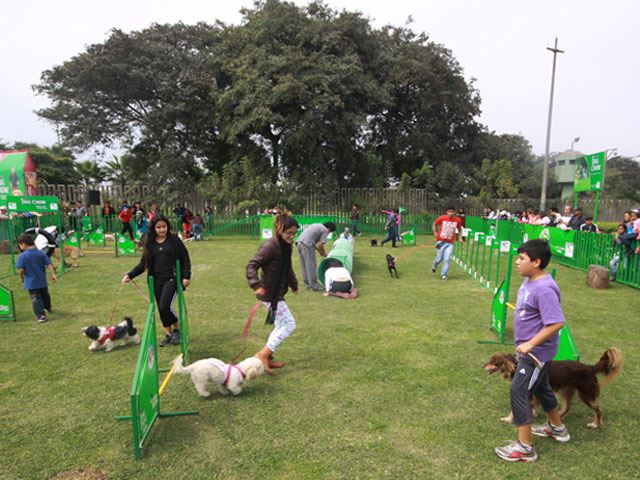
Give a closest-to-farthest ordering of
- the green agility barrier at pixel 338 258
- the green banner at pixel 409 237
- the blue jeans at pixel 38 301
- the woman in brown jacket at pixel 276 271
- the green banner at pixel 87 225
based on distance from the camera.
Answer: the woman in brown jacket at pixel 276 271 < the blue jeans at pixel 38 301 < the green agility barrier at pixel 338 258 < the green banner at pixel 409 237 < the green banner at pixel 87 225

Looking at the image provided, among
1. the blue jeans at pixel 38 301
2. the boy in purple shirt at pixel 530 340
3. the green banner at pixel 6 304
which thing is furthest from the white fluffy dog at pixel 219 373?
the green banner at pixel 6 304

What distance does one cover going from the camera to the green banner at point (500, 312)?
18.5 feet

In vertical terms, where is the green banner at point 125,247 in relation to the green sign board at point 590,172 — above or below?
below

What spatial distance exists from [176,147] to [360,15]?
50.4ft

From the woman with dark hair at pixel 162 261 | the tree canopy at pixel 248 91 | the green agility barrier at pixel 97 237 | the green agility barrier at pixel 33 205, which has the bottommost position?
the green agility barrier at pixel 97 237

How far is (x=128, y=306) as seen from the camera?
25.3 ft

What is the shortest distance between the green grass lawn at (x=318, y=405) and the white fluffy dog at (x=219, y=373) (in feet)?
0.51

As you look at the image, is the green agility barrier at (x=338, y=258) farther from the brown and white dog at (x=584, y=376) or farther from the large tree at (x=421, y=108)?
the large tree at (x=421, y=108)

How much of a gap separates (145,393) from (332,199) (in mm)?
22491

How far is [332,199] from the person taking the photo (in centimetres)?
2528

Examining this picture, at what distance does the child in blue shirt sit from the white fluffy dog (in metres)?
4.22

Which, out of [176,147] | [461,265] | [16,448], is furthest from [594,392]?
[176,147]

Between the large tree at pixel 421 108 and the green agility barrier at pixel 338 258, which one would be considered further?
the large tree at pixel 421 108

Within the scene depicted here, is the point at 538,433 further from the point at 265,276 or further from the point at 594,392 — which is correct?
the point at 265,276
